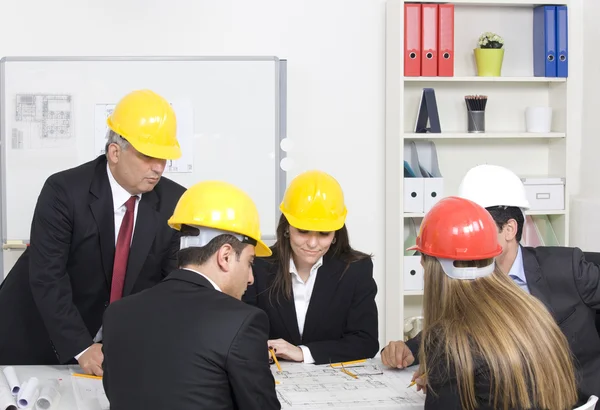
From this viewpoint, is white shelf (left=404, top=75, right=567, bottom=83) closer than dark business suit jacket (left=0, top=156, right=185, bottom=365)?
No

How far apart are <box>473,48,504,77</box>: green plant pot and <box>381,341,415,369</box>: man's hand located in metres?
2.20

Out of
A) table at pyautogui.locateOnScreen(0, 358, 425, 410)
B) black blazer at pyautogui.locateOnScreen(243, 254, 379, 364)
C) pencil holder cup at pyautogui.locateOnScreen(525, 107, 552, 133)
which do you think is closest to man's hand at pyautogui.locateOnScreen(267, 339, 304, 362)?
table at pyautogui.locateOnScreen(0, 358, 425, 410)

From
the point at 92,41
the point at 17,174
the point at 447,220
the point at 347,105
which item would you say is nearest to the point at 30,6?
the point at 92,41

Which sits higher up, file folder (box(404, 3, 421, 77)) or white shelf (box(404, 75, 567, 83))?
file folder (box(404, 3, 421, 77))

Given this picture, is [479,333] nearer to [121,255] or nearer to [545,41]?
[121,255]

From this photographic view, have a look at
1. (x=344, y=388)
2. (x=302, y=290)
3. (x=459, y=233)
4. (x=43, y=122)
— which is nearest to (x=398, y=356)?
(x=344, y=388)

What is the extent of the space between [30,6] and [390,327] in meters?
2.58

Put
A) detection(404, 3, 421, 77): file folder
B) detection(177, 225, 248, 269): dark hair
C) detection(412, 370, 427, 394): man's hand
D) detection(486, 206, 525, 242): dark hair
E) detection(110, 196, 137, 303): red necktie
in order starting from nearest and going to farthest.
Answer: detection(177, 225, 248, 269): dark hair
detection(412, 370, 427, 394): man's hand
detection(486, 206, 525, 242): dark hair
detection(110, 196, 137, 303): red necktie
detection(404, 3, 421, 77): file folder

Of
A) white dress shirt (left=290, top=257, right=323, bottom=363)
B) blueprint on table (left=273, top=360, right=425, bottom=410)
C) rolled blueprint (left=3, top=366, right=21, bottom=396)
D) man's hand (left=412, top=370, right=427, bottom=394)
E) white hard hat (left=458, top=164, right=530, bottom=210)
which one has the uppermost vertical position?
white hard hat (left=458, top=164, right=530, bottom=210)

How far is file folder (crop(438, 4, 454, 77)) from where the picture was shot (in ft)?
14.0

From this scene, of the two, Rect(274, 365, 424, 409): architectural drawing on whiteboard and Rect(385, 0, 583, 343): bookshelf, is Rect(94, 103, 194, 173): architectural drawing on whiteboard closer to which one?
Rect(385, 0, 583, 343): bookshelf

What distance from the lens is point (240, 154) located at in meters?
4.25

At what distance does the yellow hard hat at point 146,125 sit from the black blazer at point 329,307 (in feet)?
1.98

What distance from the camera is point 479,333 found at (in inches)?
76.5
